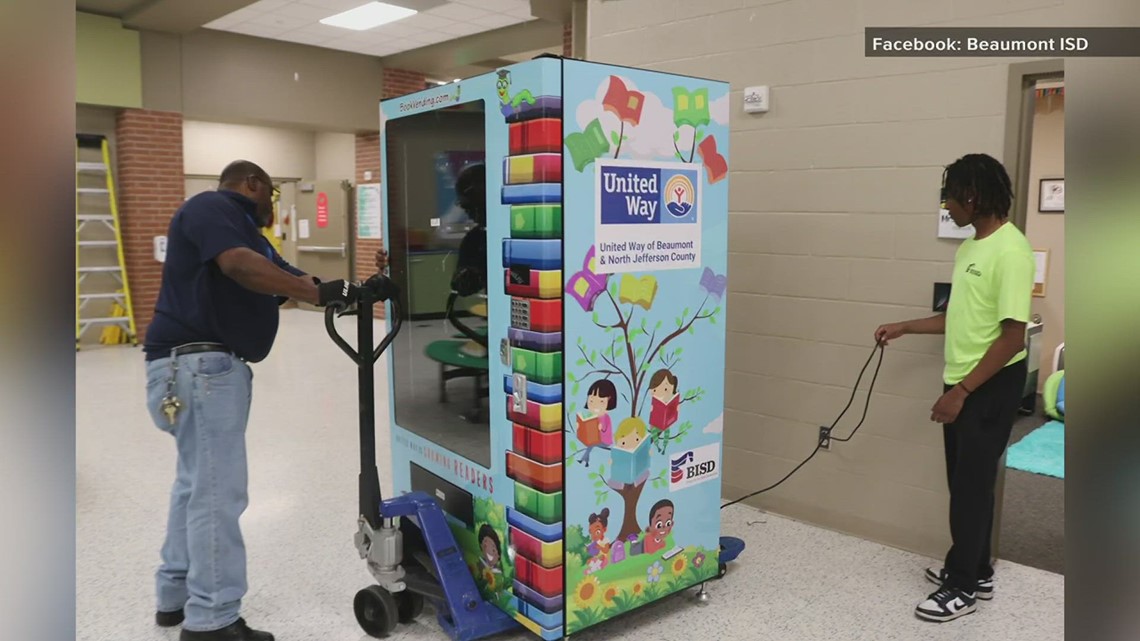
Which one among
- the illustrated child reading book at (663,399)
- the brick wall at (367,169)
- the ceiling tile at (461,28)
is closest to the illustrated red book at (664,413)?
the illustrated child reading book at (663,399)

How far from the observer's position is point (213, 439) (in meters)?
2.40

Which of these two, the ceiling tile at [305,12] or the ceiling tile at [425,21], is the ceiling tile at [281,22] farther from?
the ceiling tile at [425,21]

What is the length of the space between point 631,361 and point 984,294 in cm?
120

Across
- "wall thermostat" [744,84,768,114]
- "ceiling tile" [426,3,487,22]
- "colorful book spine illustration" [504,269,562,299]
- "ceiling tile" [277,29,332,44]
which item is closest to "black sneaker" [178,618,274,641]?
"colorful book spine illustration" [504,269,562,299]

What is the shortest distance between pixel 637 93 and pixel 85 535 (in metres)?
2.96

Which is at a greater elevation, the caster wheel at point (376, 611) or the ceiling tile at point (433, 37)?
the ceiling tile at point (433, 37)

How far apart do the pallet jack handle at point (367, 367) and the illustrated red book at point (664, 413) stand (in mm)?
908

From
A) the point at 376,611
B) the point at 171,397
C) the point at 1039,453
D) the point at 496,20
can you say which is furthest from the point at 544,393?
the point at 496,20

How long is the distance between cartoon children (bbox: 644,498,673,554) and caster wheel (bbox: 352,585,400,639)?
0.86 m

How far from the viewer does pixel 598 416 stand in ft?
8.19

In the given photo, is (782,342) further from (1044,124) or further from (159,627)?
(1044,124)

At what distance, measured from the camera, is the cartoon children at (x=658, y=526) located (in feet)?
8.79

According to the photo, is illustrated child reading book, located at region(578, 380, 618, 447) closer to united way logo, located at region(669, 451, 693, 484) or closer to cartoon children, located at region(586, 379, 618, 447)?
cartoon children, located at region(586, 379, 618, 447)

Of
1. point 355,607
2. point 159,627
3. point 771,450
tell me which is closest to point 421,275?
point 355,607
